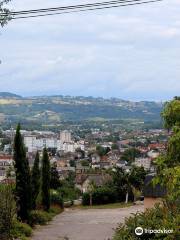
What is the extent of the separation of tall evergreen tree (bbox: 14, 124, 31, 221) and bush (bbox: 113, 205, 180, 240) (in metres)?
12.1

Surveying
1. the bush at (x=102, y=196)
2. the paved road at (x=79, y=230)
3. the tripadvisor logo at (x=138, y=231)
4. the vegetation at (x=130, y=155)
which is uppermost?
the vegetation at (x=130, y=155)

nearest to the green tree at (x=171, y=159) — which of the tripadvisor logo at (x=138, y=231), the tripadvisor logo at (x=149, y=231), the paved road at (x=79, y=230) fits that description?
the tripadvisor logo at (x=149, y=231)

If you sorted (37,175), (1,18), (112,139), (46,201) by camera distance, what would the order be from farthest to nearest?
(112,139) → (46,201) → (37,175) → (1,18)

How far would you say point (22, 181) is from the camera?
20797 mm

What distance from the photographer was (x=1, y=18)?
768cm

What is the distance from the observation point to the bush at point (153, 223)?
7025 millimetres

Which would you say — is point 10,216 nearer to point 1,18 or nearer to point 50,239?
point 50,239

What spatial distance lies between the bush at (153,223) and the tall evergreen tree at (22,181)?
478 inches

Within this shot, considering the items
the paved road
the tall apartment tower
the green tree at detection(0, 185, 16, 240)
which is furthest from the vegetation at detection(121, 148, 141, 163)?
the green tree at detection(0, 185, 16, 240)

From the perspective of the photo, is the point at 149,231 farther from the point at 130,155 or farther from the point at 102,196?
the point at 130,155

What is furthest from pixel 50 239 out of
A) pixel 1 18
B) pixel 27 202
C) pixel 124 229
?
pixel 1 18

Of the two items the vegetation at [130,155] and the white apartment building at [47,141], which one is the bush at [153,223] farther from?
the white apartment building at [47,141]

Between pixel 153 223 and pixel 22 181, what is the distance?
13638 millimetres

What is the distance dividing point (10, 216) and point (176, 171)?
894cm
